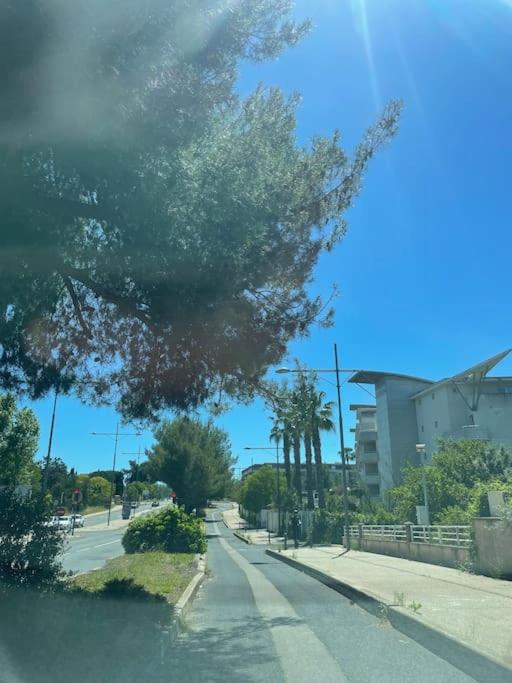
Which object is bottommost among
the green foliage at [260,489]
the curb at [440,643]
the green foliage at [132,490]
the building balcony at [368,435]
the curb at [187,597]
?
the curb at [440,643]

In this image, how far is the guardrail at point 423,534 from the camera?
62.0 ft

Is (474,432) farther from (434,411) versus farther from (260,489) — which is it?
(260,489)

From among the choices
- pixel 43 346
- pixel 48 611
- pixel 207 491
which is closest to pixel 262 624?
pixel 48 611

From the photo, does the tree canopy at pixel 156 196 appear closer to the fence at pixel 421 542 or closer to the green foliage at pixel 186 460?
the fence at pixel 421 542

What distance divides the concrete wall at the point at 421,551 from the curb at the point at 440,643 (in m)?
6.53

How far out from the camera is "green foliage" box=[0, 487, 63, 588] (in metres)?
8.51

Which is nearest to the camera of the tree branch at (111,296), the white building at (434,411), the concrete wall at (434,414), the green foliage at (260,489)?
the tree branch at (111,296)

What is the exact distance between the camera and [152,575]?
14.6 m

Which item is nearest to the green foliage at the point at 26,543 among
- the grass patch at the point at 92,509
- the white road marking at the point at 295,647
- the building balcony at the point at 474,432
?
the white road marking at the point at 295,647

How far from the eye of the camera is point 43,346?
1088 centimetres

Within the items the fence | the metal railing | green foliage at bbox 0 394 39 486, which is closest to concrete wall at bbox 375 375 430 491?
the fence

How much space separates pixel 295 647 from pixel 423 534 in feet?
51.8

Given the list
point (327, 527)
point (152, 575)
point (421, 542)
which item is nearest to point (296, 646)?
point (152, 575)

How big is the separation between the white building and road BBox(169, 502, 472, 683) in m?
32.9
